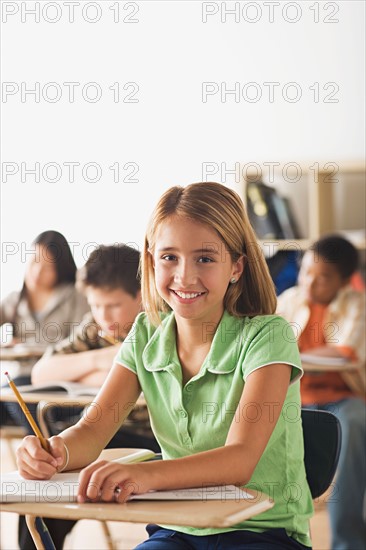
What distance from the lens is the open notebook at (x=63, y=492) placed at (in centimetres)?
134

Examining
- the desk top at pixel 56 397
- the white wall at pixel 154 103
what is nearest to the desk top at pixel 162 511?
the desk top at pixel 56 397

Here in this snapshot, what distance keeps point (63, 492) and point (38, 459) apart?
17cm

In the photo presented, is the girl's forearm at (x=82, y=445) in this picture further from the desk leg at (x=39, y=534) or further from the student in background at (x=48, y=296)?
the student in background at (x=48, y=296)

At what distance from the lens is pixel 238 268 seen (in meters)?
1.79

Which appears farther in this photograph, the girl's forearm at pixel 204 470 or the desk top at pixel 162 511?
the girl's forearm at pixel 204 470

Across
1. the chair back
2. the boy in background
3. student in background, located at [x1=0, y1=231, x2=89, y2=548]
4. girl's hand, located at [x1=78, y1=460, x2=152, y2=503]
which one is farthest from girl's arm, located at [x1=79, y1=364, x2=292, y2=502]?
student in background, located at [x1=0, y1=231, x2=89, y2=548]

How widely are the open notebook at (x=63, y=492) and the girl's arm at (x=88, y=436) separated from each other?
38mm

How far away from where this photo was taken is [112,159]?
5.41 m

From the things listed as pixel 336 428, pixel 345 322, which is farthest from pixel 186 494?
pixel 345 322

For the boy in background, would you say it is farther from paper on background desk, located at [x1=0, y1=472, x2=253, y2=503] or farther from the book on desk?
paper on background desk, located at [x1=0, y1=472, x2=253, y2=503]

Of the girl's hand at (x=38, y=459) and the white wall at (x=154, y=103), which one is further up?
the white wall at (x=154, y=103)

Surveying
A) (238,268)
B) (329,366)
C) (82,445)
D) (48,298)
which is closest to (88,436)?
(82,445)

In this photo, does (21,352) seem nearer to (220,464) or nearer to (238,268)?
(238,268)

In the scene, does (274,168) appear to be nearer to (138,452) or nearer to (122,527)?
(122,527)
